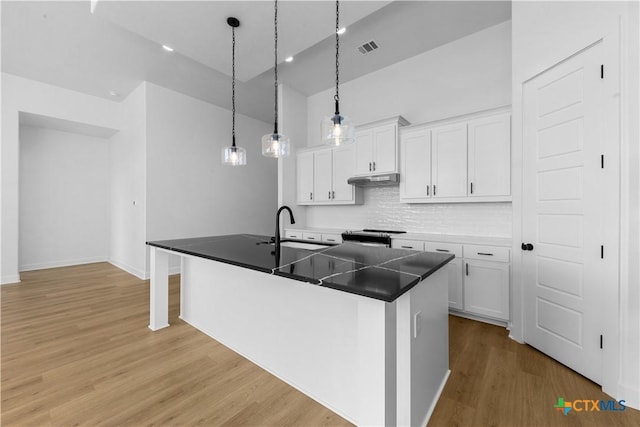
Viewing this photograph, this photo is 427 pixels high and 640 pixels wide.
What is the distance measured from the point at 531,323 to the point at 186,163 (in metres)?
5.56

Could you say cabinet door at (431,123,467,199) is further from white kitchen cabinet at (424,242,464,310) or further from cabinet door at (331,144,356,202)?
cabinet door at (331,144,356,202)

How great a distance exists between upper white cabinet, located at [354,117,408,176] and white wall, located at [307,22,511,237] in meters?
0.45

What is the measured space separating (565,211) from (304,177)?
11.6 feet

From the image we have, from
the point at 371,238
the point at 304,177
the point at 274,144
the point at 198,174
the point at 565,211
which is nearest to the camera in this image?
the point at 565,211

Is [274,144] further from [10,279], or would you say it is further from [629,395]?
[10,279]

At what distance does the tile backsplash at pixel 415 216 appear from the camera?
3.20 metres

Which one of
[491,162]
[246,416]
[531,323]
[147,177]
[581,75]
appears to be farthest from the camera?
[147,177]

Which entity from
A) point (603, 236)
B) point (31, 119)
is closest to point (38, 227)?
point (31, 119)

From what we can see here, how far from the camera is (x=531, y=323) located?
2.30m

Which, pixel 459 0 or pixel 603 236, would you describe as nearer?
pixel 603 236

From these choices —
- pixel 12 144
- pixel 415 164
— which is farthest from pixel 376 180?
pixel 12 144

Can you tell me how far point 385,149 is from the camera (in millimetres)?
3707

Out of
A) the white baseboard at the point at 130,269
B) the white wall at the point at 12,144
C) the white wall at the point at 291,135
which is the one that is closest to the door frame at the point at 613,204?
the white wall at the point at 291,135

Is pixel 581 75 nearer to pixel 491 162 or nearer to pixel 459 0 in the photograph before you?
pixel 491 162
